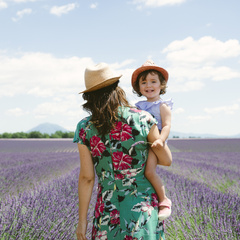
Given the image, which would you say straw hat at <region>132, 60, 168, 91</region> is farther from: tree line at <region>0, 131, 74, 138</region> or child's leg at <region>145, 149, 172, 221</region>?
tree line at <region>0, 131, 74, 138</region>

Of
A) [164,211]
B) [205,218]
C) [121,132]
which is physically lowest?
[205,218]

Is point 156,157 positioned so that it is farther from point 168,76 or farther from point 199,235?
point 199,235

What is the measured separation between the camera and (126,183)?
1404 millimetres

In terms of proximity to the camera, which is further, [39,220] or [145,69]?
[39,220]

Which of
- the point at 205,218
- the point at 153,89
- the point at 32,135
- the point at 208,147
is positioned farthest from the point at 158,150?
the point at 32,135

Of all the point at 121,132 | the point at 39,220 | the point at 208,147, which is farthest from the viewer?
the point at 208,147

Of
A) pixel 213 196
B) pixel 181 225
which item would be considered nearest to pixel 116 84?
pixel 181 225

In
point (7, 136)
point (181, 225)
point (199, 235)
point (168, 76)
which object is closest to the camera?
point (168, 76)

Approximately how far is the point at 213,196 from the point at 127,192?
1.92 m

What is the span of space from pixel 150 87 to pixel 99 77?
49cm

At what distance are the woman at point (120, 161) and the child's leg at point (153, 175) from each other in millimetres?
22

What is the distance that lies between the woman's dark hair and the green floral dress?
1.2 inches

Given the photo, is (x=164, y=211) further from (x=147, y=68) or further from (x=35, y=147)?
(x=35, y=147)

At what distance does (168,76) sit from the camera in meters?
2.00
